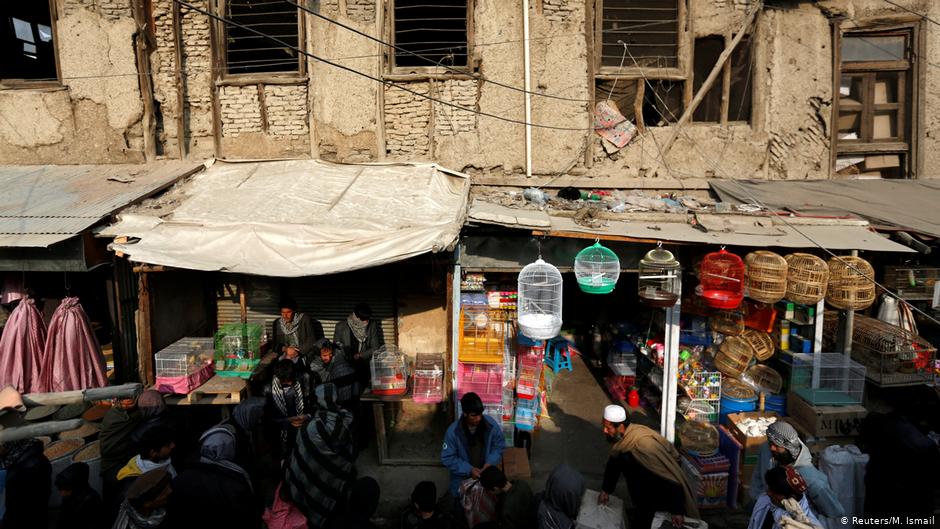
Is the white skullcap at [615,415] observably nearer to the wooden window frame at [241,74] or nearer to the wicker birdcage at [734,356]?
the wicker birdcage at [734,356]

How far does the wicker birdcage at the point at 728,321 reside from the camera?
6.53 m

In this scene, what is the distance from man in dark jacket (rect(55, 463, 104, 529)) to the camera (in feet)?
13.2

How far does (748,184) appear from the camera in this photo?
778 centimetres

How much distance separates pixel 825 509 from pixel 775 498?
2.29ft

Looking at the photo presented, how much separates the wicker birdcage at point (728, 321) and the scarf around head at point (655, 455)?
8.96 feet

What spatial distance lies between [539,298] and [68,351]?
6218 millimetres

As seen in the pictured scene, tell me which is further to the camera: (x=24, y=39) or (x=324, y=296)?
(x=24, y=39)

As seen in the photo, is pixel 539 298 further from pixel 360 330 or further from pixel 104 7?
pixel 104 7

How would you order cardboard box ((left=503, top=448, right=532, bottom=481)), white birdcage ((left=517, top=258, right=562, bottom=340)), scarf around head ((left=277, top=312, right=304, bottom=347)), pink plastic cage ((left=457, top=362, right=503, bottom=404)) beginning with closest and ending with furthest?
cardboard box ((left=503, top=448, right=532, bottom=481)), white birdcage ((left=517, top=258, right=562, bottom=340)), pink plastic cage ((left=457, top=362, right=503, bottom=404)), scarf around head ((left=277, top=312, right=304, bottom=347))

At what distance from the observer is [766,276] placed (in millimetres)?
5777

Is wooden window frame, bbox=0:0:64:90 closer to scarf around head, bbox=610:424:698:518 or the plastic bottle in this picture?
scarf around head, bbox=610:424:698:518

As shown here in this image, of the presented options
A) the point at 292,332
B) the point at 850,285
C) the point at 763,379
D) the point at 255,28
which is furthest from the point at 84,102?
the point at 850,285

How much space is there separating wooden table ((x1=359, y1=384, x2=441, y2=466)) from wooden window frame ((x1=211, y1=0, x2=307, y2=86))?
204 inches

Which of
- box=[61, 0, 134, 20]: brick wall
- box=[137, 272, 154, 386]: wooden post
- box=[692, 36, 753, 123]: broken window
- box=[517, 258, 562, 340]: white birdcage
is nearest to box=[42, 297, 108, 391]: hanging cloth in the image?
box=[137, 272, 154, 386]: wooden post
